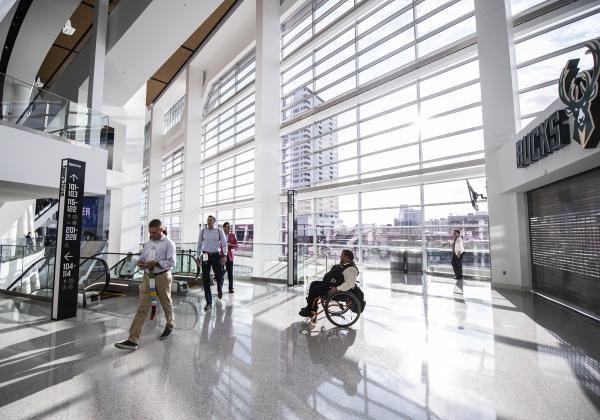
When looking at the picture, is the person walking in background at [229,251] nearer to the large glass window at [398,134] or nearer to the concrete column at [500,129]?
the concrete column at [500,129]

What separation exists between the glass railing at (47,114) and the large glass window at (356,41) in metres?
9.43

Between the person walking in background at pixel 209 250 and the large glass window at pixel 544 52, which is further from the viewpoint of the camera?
the large glass window at pixel 544 52

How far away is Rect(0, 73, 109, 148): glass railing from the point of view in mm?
6515

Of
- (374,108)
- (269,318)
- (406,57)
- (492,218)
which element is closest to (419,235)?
(492,218)

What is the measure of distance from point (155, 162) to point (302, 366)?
25.4 metres

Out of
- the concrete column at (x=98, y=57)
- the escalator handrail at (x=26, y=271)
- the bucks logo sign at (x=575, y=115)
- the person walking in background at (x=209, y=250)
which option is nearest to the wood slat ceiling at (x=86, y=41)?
the concrete column at (x=98, y=57)

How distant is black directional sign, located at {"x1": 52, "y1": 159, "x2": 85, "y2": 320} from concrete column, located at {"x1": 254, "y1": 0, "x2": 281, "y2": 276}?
30.7 ft

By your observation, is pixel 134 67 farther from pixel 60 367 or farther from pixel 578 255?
pixel 578 255

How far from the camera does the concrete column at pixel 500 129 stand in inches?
316

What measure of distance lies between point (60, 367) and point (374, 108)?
12635 millimetres

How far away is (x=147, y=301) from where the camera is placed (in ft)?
13.1

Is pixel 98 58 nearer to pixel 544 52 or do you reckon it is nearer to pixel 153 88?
pixel 153 88

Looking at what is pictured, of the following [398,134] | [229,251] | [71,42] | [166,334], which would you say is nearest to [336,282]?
[166,334]

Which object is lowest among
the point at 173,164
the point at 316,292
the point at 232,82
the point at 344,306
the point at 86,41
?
the point at 344,306
